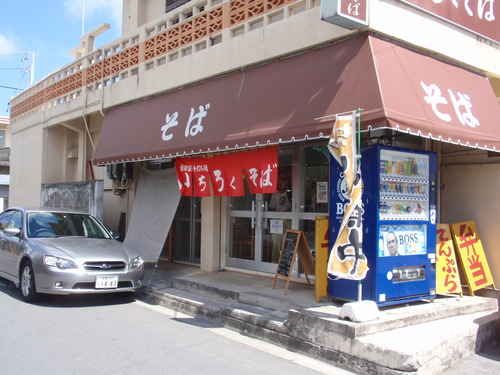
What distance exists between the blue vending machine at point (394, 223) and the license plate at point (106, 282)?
3.41 metres

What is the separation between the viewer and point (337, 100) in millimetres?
5816

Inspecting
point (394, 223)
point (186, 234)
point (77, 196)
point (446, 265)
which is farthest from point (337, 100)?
point (77, 196)

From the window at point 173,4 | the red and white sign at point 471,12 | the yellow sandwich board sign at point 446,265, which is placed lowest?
the yellow sandwich board sign at point 446,265

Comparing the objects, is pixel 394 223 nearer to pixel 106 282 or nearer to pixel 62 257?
pixel 106 282

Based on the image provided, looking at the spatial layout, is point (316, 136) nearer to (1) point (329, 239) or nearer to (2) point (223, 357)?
(1) point (329, 239)

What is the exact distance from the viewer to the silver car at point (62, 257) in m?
6.93

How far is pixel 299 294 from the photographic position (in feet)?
22.5

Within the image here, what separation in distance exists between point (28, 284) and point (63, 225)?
141 cm

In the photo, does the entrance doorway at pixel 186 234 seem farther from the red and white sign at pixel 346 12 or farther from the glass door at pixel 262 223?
the red and white sign at pixel 346 12

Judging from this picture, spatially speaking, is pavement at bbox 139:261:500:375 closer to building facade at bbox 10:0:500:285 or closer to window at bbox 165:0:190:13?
building facade at bbox 10:0:500:285

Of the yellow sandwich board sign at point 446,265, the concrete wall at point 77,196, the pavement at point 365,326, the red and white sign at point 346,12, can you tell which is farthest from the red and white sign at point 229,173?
the concrete wall at point 77,196

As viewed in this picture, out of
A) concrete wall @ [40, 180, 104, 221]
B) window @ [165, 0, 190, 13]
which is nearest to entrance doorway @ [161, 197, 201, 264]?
concrete wall @ [40, 180, 104, 221]

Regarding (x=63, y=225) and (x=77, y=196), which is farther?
(x=77, y=196)

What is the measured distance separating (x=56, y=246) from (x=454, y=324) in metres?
6.03
